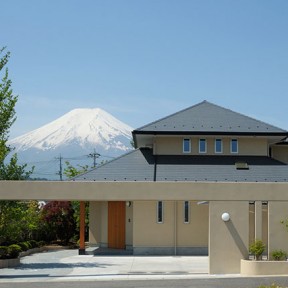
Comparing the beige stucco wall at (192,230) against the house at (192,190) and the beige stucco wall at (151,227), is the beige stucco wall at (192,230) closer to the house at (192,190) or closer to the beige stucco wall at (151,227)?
the house at (192,190)

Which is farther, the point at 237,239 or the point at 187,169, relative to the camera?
the point at 187,169

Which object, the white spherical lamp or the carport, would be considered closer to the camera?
the white spherical lamp

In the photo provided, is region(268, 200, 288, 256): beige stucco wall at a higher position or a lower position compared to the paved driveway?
higher

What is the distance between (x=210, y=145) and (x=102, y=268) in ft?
39.0

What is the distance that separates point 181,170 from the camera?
30.4m

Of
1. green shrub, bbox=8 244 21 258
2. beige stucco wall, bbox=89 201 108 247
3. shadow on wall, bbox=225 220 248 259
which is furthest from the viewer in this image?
beige stucco wall, bbox=89 201 108 247

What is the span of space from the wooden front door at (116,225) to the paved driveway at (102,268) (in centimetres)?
250

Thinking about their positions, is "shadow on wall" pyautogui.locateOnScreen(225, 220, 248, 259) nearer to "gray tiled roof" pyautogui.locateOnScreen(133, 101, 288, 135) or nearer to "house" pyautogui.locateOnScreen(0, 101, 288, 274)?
"house" pyautogui.locateOnScreen(0, 101, 288, 274)

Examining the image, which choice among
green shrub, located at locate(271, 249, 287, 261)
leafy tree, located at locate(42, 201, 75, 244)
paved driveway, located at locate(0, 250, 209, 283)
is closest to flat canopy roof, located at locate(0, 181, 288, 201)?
green shrub, located at locate(271, 249, 287, 261)

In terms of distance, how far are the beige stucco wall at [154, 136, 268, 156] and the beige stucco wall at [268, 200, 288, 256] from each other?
37.1 ft

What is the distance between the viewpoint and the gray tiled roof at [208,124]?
3191 cm

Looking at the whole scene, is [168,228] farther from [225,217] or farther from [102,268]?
[225,217]

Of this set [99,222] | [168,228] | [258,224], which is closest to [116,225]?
[99,222]

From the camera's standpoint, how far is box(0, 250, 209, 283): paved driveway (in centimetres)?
2097
